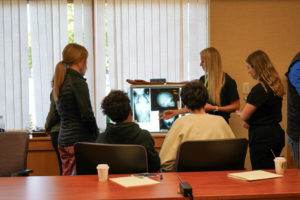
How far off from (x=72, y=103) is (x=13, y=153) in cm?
53

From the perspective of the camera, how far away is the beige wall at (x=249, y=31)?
3898 millimetres

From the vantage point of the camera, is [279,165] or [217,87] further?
[217,87]

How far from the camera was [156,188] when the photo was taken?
1432 millimetres

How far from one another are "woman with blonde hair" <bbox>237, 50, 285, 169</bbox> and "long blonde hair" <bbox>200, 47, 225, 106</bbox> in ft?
2.02

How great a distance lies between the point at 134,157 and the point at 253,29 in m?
2.74

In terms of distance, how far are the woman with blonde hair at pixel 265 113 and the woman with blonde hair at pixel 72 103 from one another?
114 cm

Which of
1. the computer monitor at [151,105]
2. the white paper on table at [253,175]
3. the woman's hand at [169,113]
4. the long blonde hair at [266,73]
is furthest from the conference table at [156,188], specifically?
the computer monitor at [151,105]

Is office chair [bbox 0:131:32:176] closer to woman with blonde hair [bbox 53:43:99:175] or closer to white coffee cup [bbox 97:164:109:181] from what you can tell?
woman with blonde hair [bbox 53:43:99:175]

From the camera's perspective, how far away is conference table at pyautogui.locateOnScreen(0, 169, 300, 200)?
4.34 feet

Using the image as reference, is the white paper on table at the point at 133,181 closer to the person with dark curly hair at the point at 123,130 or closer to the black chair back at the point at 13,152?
the person with dark curly hair at the point at 123,130

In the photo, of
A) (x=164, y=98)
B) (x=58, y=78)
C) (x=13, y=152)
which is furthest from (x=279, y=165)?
(x=164, y=98)

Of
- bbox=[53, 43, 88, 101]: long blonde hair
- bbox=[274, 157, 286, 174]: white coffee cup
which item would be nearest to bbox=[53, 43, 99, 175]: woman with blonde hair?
bbox=[53, 43, 88, 101]: long blonde hair

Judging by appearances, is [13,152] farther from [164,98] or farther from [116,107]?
[164,98]

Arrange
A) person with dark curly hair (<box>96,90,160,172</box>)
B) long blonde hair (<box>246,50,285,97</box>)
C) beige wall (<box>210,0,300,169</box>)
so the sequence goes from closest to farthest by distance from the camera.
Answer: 1. person with dark curly hair (<box>96,90,160,172</box>)
2. long blonde hair (<box>246,50,285,97</box>)
3. beige wall (<box>210,0,300,169</box>)
